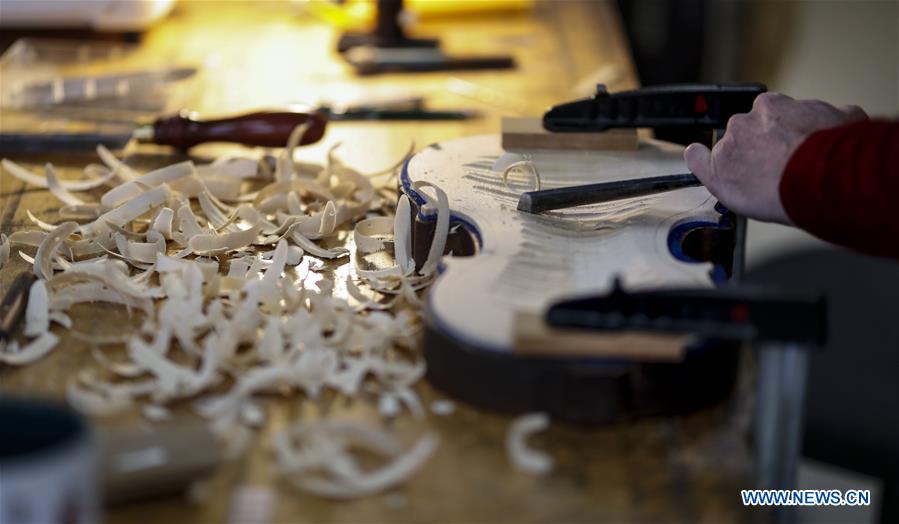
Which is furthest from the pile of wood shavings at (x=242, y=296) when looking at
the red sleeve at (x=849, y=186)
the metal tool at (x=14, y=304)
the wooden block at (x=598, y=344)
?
the red sleeve at (x=849, y=186)

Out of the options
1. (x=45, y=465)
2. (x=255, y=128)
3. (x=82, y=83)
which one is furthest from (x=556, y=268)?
(x=82, y=83)

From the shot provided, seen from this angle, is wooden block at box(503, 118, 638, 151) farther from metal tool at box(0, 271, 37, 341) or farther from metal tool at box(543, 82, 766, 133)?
metal tool at box(0, 271, 37, 341)

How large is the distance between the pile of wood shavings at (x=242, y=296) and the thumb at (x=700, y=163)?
264mm

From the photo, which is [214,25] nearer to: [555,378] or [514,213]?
[514,213]

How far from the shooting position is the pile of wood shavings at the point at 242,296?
2.82ft

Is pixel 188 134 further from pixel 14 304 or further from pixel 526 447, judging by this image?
pixel 526 447

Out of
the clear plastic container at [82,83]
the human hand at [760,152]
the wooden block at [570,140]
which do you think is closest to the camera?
the human hand at [760,152]

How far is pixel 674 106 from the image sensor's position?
4.12 feet

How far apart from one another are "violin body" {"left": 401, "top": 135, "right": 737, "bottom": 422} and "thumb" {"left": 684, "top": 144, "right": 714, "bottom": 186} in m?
0.03

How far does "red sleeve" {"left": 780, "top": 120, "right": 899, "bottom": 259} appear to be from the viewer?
92 centimetres

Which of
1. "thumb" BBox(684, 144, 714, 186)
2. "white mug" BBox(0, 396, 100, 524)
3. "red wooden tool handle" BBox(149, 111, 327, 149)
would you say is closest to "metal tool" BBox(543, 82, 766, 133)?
"thumb" BBox(684, 144, 714, 186)

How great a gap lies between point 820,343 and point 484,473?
10.2 inches

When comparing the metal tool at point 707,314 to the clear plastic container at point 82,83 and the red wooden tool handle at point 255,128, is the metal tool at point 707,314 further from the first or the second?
the clear plastic container at point 82,83

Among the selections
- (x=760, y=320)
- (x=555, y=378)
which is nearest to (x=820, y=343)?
(x=760, y=320)
